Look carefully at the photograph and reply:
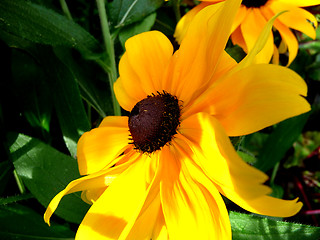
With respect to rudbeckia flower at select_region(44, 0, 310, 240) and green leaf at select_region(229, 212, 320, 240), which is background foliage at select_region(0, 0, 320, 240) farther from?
rudbeckia flower at select_region(44, 0, 310, 240)

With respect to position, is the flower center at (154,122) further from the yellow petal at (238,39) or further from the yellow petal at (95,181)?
the yellow petal at (238,39)

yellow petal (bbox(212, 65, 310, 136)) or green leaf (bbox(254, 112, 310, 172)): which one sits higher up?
yellow petal (bbox(212, 65, 310, 136))

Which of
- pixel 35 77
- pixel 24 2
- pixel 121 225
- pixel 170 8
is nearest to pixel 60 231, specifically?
pixel 121 225

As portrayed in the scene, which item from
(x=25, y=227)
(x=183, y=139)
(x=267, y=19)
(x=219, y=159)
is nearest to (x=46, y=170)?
(x=25, y=227)

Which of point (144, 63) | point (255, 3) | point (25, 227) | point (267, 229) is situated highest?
point (255, 3)

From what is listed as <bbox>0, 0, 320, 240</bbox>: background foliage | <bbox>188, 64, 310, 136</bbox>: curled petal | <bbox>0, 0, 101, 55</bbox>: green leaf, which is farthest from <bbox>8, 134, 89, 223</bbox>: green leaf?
<bbox>188, 64, 310, 136</bbox>: curled petal

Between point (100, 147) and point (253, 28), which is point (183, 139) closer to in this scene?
point (100, 147)

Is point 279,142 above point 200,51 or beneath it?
beneath
